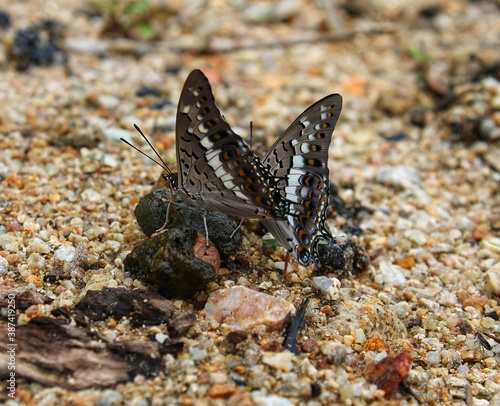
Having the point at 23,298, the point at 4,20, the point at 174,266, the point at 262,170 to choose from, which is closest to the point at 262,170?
the point at 262,170

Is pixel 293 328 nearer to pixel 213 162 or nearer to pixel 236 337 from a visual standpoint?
pixel 236 337

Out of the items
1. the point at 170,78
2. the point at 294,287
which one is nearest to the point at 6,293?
the point at 294,287

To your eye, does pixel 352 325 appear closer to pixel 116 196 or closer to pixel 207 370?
pixel 207 370

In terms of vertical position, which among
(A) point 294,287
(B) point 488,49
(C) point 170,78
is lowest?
(A) point 294,287

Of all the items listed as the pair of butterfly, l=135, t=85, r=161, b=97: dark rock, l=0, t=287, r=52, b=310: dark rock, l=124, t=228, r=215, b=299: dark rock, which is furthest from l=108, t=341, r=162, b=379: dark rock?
l=135, t=85, r=161, b=97: dark rock

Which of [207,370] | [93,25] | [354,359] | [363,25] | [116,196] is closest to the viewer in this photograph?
[207,370]

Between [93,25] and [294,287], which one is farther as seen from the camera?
[93,25]

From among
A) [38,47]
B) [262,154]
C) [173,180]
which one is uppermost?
[38,47]

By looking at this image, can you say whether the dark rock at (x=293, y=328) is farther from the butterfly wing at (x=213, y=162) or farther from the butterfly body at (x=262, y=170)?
the butterfly wing at (x=213, y=162)
